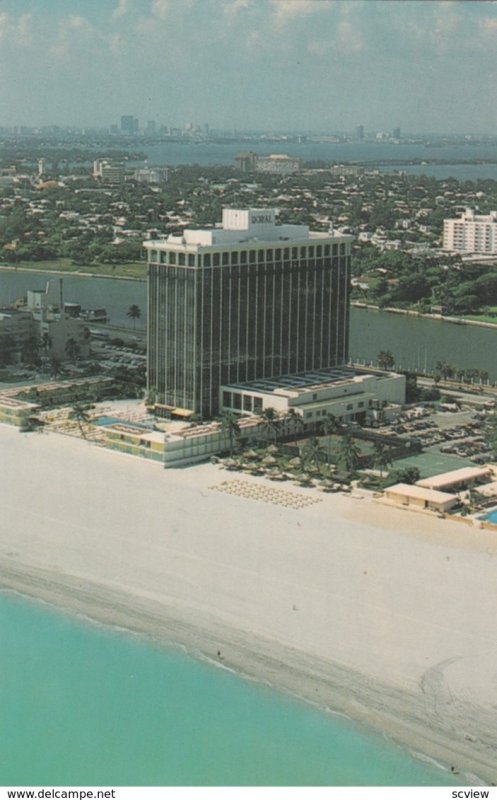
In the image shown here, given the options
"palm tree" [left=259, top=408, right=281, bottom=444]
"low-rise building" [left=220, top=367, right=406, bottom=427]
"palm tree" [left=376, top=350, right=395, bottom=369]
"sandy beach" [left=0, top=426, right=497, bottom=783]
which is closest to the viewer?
"sandy beach" [left=0, top=426, right=497, bottom=783]

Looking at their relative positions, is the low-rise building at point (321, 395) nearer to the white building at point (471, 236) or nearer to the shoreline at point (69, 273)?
the shoreline at point (69, 273)

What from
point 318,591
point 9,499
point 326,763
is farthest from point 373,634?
point 9,499

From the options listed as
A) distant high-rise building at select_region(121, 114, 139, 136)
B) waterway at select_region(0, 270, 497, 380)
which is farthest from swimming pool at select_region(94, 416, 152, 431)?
distant high-rise building at select_region(121, 114, 139, 136)

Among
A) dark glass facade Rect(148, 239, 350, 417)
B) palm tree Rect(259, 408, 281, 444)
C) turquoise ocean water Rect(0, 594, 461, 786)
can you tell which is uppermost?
dark glass facade Rect(148, 239, 350, 417)

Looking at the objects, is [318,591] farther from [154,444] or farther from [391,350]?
[391,350]

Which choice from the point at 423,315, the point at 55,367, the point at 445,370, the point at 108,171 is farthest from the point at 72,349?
the point at 108,171

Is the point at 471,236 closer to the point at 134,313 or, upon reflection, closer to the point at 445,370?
the point at 134,313

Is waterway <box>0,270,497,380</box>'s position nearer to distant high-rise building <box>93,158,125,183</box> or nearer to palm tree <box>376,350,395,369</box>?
palm tree <box>376,350,395,369</box>
